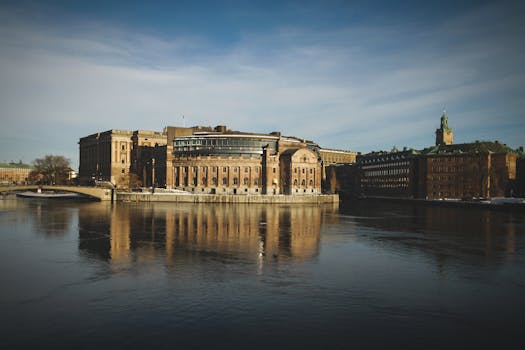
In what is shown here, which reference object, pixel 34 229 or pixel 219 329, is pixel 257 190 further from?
pixel 219 329

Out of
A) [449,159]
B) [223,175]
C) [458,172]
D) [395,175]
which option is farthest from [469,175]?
[223,175]

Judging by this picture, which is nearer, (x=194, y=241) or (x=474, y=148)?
(x=194, y=241)

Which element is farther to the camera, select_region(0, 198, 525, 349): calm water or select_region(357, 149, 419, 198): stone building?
select_region(357, 149, 419, 198): stone building

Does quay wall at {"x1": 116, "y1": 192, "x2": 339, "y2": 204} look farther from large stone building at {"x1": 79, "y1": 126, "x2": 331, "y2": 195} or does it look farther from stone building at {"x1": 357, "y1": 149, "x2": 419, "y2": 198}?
stone building at {"x1": 357, "y1": 149, "x2": 419, "y2": 198}

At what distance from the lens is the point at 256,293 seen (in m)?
26.3

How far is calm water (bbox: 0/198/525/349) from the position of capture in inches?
776

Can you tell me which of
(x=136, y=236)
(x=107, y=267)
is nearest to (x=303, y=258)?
(x=107, y=267)

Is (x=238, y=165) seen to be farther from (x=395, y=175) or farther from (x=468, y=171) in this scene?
(x=468, y=171)

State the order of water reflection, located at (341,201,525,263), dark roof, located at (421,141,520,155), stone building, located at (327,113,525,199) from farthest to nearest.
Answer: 1. dark roof, located at (421,141,520,155)
2. stone building, located at (327,113,525,199)
3. water reflection, located at (341,201,525,263)

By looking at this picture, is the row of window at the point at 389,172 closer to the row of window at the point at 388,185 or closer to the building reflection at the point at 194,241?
the row of window at the point at 388,185

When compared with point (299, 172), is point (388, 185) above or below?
below

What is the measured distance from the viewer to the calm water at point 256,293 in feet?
64.6

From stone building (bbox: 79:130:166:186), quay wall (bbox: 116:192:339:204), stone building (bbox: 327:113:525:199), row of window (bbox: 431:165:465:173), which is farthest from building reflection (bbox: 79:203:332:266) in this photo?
stone building (bbox: 79:130:166:186)

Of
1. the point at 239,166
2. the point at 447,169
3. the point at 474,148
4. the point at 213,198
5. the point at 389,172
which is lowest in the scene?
the point at 213,198
